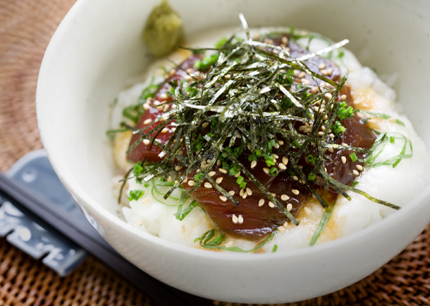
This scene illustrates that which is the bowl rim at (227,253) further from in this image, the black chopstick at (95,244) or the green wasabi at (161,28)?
the green wasabi at (161,28)

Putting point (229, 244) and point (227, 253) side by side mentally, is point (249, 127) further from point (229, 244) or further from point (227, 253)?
point (227, 253)

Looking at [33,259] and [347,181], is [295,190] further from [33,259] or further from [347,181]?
[33,259]

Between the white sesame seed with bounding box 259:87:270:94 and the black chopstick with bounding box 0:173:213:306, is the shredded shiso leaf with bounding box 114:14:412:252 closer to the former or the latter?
the white sesame seed with bounding box 259:87:270:94

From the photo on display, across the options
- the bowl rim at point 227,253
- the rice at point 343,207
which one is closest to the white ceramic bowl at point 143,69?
the bowl rim at point 227,253

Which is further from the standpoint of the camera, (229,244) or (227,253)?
(229,244)

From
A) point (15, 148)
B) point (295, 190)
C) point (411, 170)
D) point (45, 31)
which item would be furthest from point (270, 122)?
point (45, 31)

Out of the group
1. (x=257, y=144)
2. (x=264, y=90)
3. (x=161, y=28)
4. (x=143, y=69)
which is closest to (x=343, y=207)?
(x=257, y=144)
